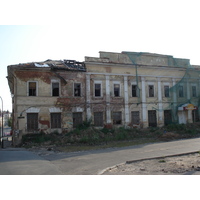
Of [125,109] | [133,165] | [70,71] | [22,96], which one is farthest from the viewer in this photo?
[125,109]

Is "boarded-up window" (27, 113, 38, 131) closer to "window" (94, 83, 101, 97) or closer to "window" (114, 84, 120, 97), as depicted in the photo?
"window" (94, 83, 101, 97)

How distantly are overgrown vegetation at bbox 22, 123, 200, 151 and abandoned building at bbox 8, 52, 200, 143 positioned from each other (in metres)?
1.02

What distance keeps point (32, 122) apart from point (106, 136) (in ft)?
23.2

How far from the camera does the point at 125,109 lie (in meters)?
20.3

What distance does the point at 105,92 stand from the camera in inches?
776

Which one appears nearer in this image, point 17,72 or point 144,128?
point 17,72

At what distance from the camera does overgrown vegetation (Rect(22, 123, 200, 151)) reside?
15.7m

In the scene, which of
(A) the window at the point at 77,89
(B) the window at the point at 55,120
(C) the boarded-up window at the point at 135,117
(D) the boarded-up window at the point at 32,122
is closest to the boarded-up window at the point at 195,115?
(C) the boarded-up window at the point at 135,117

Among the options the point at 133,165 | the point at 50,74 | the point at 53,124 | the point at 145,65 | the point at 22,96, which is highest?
the point at 145,65

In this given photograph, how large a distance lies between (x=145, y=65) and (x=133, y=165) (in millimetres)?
15206

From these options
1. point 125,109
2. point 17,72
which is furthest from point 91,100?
point 17,72

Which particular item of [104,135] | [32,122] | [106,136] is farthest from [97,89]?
[32,122]

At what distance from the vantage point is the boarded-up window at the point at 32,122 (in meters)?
16.9

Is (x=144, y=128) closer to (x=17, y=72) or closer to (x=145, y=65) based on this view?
(x=145, y=65)
